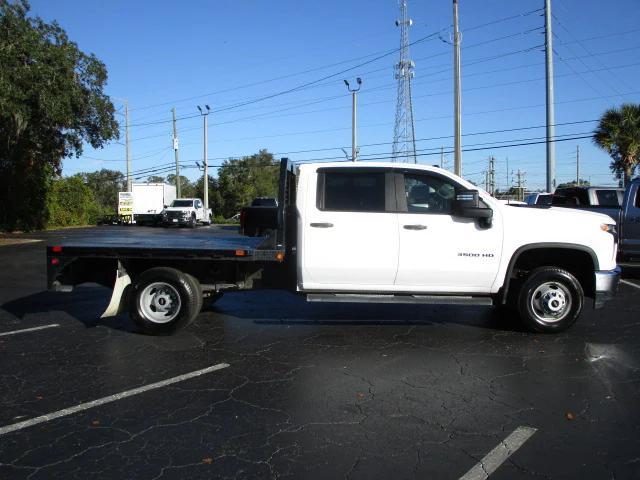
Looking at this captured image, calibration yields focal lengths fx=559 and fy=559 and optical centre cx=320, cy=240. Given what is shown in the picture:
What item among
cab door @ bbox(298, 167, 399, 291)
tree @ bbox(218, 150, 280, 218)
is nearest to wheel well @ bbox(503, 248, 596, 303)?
cab door @ bbox(298, 167, 399, 291)

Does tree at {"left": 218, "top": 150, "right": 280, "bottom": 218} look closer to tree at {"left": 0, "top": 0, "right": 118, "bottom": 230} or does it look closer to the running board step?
tree at {"left": 0, "top": 0, "right": 118, "bottom": 230}

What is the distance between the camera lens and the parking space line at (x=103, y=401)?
4207mm

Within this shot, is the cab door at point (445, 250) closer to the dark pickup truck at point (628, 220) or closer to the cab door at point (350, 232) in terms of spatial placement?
the cab door at point (350, 232)

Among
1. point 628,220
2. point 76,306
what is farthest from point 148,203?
point 628,220

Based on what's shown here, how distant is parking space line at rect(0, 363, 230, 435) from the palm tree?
28.1 m

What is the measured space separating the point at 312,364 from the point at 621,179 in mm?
32401

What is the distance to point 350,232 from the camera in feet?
21.4

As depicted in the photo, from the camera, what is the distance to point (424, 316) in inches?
316

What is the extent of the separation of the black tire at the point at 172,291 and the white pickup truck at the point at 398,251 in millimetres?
12

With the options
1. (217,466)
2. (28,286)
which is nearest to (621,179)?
(28,286)

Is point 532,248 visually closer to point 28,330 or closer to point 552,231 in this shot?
point 552,231

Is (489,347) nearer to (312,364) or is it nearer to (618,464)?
(312,364)

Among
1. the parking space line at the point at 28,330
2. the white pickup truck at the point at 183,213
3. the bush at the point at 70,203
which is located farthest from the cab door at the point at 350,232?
the bush at the point at 70,203

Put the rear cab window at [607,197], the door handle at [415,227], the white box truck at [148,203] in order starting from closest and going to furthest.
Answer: the door handle at [415,227] < the rear cab window at [607,197] < the white box truck at [148,203]
